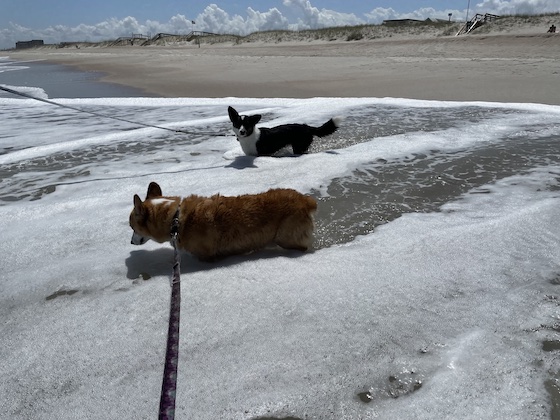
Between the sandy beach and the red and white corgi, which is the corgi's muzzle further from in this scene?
the sandy beach

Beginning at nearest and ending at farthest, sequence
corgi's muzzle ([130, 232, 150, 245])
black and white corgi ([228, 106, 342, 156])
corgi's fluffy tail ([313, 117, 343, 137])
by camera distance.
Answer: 1. corgi's muzzle ([130, 232, 150, 245])
2. black and white corgi ([228, 106, 342, 156])
3. corgi's fluffy tail ([313, 117, 343, 137])

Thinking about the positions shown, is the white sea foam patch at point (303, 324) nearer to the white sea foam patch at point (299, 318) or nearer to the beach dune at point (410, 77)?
the white sea foam patch at point (299, 318)

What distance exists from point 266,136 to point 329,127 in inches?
36.1

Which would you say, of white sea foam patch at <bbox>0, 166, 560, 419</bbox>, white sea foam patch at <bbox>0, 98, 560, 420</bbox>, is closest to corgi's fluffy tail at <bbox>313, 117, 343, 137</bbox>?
white sea foam patch at <bbox>0, 98, 560, 420</bbox>

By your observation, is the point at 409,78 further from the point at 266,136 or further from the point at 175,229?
the point at 175,229

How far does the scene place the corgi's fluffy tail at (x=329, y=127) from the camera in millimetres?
5496

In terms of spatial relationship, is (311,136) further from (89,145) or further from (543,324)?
(543,324)

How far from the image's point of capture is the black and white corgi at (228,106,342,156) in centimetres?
514

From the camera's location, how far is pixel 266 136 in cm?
530

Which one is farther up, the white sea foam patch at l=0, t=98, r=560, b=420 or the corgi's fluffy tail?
the corgi's fluffy tail

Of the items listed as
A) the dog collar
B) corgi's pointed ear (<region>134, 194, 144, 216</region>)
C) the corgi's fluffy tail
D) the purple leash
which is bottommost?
the purple leash

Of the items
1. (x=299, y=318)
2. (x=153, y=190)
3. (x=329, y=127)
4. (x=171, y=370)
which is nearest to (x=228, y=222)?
Result: (x=153, y=190)

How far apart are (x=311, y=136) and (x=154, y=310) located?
373 centimetres

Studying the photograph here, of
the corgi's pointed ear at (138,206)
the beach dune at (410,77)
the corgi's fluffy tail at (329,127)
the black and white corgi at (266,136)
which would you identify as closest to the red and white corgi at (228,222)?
the corgi's pointed ear at (138,206)
